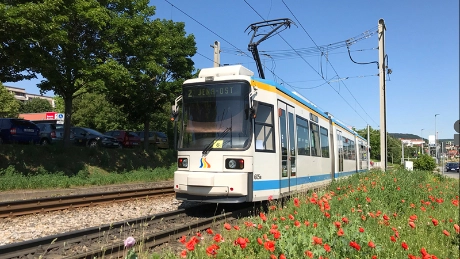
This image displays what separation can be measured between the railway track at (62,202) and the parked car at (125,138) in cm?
1712

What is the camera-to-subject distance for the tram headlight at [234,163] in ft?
27.5

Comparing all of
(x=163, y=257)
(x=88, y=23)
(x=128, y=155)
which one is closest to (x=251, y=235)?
(x=163, y=257)

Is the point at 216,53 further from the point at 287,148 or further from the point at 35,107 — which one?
the point at 35,107

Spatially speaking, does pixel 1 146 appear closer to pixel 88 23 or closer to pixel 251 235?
pixel 88 23

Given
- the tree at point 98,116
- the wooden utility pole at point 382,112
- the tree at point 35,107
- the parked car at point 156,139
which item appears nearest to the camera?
the wooden utility pole at point 382,112

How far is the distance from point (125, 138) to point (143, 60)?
11.2 meters

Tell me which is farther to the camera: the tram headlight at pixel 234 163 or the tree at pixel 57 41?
the tree at pixel 57 41

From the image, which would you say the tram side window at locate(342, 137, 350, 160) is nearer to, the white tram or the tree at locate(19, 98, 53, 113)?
the white tram

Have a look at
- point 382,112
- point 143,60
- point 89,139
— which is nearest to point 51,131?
point 89,139

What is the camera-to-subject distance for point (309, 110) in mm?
12688

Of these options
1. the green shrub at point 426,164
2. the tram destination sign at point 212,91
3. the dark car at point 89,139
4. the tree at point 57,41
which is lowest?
the green shrub at point 426,164

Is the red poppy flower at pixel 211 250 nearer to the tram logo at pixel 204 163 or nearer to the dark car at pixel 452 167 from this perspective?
the tram logo at pixel 204 163

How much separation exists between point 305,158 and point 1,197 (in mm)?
9569

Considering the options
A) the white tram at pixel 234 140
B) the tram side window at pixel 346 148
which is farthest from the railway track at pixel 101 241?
the tram side window at pixel 346 148
